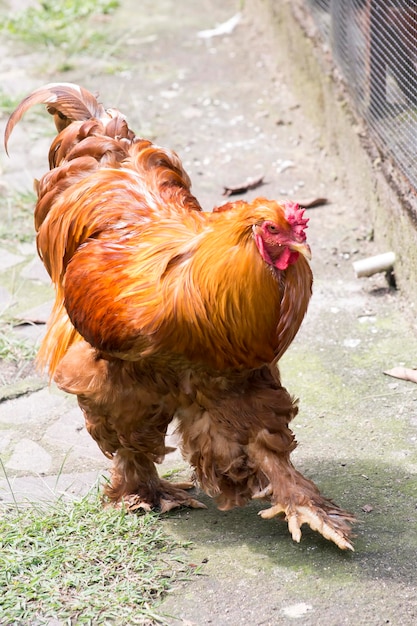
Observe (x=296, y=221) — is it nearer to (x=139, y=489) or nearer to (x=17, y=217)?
(x=139, y=489)

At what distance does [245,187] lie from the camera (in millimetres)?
6781

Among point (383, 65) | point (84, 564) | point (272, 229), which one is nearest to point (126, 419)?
point (84, 564)

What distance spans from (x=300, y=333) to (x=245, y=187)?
1.90m

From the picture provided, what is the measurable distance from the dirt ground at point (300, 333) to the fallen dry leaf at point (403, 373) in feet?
0.17

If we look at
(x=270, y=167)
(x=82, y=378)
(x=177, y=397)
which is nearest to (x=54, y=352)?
(x=82, y=378)

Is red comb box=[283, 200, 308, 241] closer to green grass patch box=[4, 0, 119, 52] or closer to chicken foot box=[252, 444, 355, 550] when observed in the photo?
chicken foot box=[252, 444, 355, 550]

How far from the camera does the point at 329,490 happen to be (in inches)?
157

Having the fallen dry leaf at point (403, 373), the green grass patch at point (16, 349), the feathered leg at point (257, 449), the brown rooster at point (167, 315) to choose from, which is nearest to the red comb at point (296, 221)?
the brown rooster at point (167, 315)

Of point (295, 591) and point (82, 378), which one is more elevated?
point (82, 378)

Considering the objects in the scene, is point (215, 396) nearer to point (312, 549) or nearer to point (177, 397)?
point (177, 397)

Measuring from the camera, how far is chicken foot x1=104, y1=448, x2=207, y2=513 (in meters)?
3.97

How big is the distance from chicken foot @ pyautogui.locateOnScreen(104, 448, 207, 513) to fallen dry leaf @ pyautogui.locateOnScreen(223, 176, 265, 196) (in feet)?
10.2

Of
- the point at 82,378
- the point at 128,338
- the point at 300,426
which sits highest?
the point at 128,338

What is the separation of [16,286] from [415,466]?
287cm
